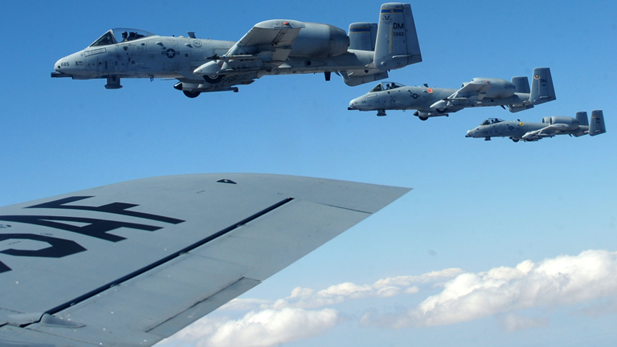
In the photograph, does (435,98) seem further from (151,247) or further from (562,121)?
(151,247)

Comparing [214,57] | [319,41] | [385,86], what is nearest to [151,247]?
[214,57]

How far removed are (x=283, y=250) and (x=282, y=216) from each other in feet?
2.90

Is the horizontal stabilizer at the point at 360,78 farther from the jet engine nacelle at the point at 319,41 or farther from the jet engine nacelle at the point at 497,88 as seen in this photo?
the jet engine nacelle at the point at 497,88

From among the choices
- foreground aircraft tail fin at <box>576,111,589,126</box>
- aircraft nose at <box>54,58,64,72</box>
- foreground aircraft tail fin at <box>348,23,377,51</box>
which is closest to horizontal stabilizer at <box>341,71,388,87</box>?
foreground aircraft tail fin at <box>348,23,377,51</box>

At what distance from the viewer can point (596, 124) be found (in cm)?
5841

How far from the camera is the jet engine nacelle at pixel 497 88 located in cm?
4190

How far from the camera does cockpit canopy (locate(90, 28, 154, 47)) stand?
23.2 metres

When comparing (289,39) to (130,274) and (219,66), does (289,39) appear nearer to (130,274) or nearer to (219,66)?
(219,66)

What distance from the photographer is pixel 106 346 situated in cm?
384

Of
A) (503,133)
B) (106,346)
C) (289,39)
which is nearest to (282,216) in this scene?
(106,346)

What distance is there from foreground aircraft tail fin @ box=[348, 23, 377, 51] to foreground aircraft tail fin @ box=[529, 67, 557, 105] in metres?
25.2

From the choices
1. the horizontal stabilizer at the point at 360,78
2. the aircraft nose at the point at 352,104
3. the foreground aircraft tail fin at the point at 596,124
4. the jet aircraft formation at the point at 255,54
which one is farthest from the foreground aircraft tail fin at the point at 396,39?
the foreground aircraft tail fin at the point at 596,124

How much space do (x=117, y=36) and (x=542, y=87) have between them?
4160 centimetres

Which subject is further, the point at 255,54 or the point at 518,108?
the point at 518,108
